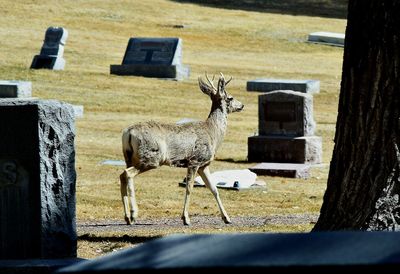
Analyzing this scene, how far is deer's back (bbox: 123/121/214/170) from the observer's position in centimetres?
1514

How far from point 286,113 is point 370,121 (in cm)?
1387

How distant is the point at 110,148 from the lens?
24156mm

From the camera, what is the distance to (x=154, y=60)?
3553 centimetres

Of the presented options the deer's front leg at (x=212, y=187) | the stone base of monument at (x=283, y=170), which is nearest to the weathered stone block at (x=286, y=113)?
the stone base of monument at (x=283, y=170)

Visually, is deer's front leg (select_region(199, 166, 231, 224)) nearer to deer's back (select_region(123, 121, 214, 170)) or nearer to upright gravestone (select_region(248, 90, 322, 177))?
deer's back (select_region(123, 121, 214, 170))

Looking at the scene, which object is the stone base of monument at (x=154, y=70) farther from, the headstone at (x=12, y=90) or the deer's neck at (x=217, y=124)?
the deer's neck at (x=217, y=124)

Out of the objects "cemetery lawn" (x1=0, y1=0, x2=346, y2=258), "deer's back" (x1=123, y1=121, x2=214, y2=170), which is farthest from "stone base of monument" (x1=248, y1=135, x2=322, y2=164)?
"deer's back" (x1=123, y1=121, x2=214, y2=170)

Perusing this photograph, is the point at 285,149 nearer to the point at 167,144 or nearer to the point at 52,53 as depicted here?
the point at 167,144

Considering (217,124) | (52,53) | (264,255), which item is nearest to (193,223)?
(217,124)

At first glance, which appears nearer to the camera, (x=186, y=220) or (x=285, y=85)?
(x=186, y=220)

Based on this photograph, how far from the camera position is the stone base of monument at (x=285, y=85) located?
29469 millimetres

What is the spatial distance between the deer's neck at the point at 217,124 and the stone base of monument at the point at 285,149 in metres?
6.68

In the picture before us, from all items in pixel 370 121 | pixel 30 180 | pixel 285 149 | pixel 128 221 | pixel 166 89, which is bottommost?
pixel 166 89

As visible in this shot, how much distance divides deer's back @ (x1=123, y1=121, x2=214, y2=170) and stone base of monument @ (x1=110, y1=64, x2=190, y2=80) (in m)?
19.0
